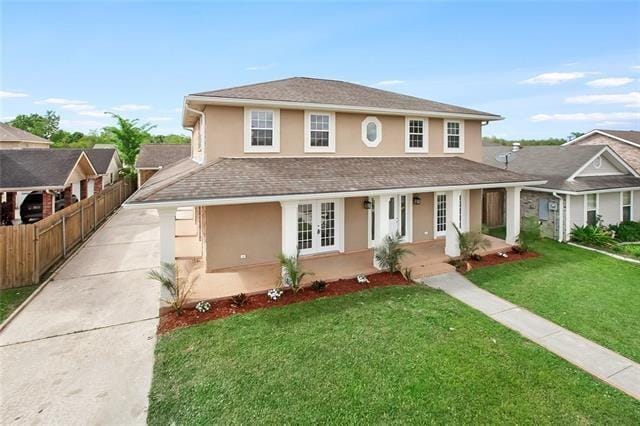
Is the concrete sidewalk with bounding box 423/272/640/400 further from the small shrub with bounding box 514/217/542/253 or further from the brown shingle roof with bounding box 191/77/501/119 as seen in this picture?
the small shrub with bounding box 514/217/542/253

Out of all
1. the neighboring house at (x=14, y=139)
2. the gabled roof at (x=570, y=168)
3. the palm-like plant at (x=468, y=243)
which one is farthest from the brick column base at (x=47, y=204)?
the neighboring house at (x=14, y=139)

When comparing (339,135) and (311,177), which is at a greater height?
(339,135)

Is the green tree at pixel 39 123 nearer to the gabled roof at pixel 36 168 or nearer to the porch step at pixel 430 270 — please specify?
the gabled roof at pixel 36 168

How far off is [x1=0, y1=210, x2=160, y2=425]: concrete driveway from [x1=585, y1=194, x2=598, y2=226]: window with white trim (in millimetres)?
20487

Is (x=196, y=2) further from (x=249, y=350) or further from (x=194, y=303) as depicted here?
(x=249, y=350)

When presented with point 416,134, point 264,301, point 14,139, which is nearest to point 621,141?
point 416,134

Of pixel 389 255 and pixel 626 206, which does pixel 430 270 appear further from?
pixel 626 206

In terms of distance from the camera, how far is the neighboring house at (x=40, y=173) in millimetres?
16016

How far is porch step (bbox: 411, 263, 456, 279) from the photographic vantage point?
11031 mm

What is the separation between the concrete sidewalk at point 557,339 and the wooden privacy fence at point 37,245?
1258 centimetres

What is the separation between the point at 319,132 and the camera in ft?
42.0

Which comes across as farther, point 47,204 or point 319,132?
point 47,204

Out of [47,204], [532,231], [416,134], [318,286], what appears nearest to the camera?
[318,286]

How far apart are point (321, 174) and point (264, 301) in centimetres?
471
